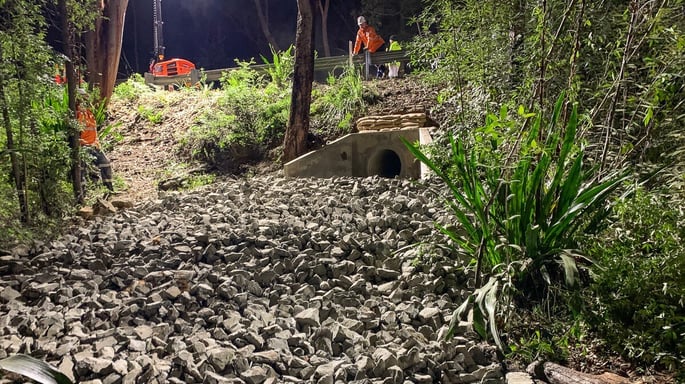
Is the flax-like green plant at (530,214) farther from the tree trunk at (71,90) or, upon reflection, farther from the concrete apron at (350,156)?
the tree trunk at (71,90)

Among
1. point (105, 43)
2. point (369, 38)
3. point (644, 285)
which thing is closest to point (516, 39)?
point (644, 285)

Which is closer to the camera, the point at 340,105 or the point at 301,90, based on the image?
the point at 301,90

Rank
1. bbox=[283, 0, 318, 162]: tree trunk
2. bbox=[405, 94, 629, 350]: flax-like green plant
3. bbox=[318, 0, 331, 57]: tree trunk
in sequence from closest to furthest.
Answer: bbox=[405, 94, 629, 350]: flax-like green plant, bbox=[283, 0, 318, 162]: tree trunk, bbox=[318, 0, 331, 57]: tree trunk

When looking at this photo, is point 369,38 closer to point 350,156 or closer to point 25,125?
point 350,156

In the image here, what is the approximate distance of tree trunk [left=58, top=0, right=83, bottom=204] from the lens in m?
4.75

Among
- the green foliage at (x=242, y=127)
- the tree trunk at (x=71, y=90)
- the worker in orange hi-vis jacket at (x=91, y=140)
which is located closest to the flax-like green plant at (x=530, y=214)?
the tree trunk at (x=71, y=90)

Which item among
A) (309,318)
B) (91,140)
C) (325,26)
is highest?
(325,26)

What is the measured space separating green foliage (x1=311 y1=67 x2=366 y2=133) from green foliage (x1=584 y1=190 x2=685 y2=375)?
5102 millimetres

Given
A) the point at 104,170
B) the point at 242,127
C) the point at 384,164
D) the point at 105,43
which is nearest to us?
the point at 104,170

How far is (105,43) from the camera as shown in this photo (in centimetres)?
903

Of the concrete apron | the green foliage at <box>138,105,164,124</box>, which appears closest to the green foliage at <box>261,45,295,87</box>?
the green foliage at <box>138,105,164,124</box>

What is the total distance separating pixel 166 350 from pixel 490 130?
172 cm

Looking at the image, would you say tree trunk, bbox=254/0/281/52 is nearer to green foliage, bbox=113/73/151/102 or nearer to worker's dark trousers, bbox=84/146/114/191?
green foliage, bbox=113/73/151/102

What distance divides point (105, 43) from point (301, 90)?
4680mm
